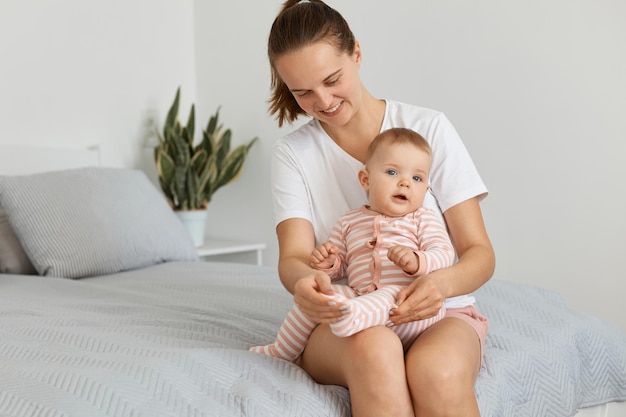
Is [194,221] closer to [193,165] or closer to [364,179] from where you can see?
[193,165]

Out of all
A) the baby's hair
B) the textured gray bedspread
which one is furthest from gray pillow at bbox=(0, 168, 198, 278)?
the baby's hair

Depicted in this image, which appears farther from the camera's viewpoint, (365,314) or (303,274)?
(303,274)

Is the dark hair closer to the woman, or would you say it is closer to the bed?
the woman

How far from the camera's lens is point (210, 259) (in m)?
3.83

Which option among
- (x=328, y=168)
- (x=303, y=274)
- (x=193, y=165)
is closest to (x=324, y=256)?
(x=303, y=274)

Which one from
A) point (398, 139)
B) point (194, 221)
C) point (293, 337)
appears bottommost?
point (194, 221)

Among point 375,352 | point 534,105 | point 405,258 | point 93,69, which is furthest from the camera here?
point 93,69

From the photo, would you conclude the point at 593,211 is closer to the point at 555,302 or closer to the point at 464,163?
the point at 555,302

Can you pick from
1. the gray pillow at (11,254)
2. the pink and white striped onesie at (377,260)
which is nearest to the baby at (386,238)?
the pink and white striped onesie at (377,260)

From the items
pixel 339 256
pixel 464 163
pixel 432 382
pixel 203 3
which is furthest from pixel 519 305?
pixel 203 3

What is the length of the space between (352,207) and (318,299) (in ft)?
1.61

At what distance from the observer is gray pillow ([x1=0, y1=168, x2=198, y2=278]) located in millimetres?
2506

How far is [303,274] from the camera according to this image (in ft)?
4.58

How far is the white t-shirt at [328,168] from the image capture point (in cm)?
154
